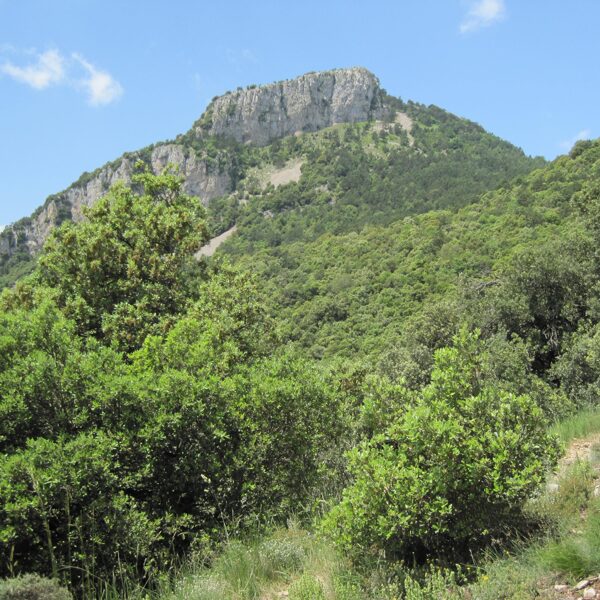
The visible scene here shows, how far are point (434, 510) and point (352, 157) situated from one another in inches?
5595

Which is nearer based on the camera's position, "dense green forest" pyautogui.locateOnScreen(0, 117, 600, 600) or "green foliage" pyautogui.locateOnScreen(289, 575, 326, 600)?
"green foliage" pyautogui.locateOnScreen(289, 575, 326, 600)

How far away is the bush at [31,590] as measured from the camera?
3574 mm

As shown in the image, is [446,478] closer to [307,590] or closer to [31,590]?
[307,590]

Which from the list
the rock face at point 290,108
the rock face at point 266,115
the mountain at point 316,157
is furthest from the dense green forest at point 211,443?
the rock face at point 290,108

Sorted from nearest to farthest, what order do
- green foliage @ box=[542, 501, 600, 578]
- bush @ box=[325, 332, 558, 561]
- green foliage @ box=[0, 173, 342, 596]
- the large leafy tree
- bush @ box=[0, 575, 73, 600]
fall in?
1. green foliage @ box=[542, 501, 600, 578]
2. bush @ box=[0, 575, 73, 600]
3. bush @ box=[325, 332, 558, 561]
4. green foliage @ box=[0, 173, 342, 596]
5. the large leafy tree

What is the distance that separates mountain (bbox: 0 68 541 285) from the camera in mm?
112875

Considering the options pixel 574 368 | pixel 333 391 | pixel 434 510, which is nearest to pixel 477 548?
pixel 434 510

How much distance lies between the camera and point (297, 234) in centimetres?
10762

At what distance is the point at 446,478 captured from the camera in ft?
12.7

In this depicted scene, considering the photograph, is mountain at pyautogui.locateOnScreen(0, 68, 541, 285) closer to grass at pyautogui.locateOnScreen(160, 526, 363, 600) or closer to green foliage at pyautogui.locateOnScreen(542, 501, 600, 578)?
grass at pyautogui.locateOnScreen(160, 526, 363, 600)

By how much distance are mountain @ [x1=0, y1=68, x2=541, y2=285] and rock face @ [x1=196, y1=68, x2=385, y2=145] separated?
32 cm

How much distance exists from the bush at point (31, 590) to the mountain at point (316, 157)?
292 ft

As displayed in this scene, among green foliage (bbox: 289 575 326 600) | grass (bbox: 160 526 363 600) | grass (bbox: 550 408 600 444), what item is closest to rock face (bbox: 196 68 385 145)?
grass (bbox: 550 408 600 444)

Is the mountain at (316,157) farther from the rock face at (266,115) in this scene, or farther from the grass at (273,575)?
the grass at (273,575)
